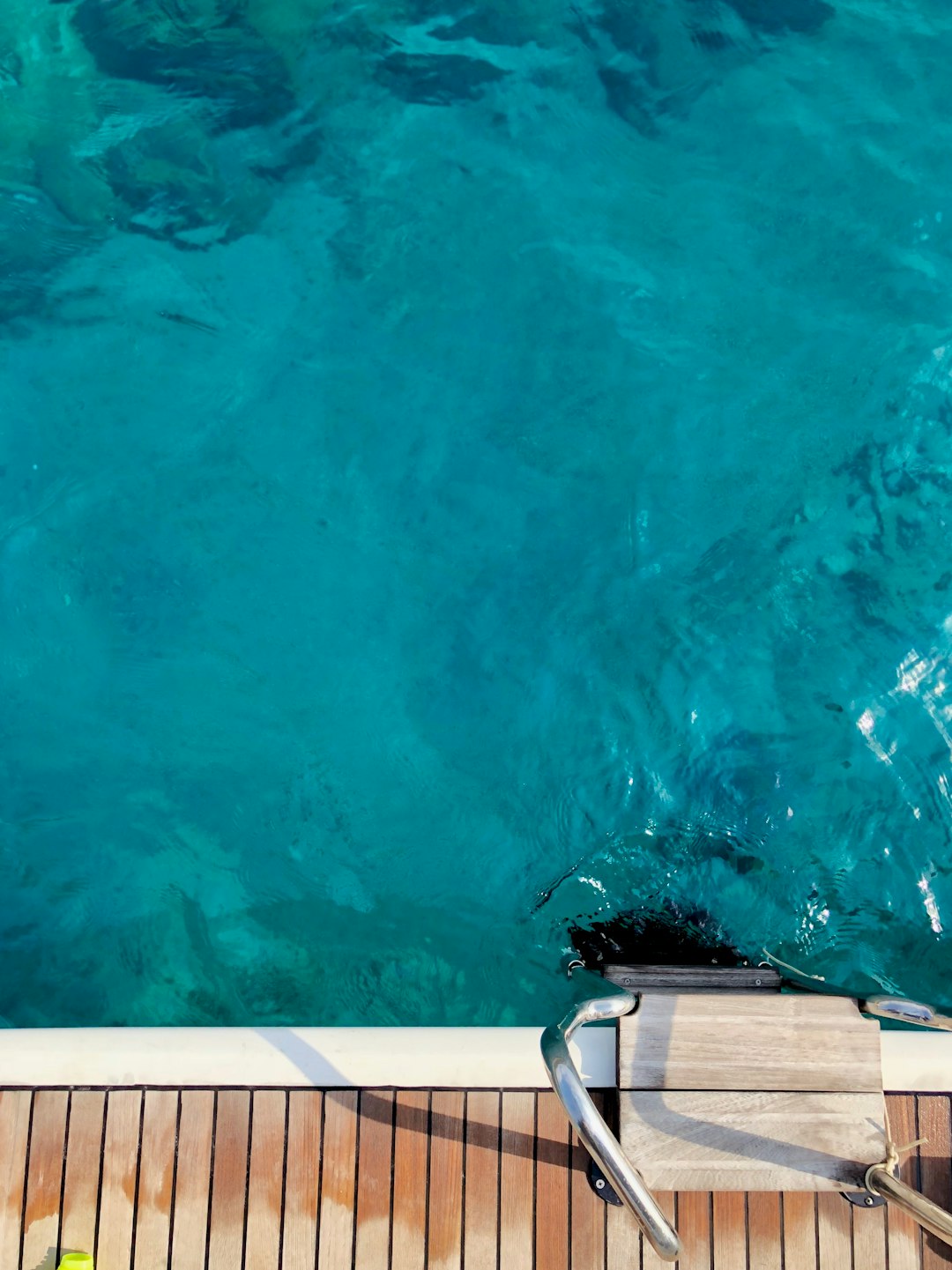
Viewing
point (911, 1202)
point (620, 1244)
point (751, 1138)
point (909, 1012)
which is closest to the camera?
point (911, 1202)

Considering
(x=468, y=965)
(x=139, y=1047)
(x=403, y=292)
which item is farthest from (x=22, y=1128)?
(x=403, y=292)

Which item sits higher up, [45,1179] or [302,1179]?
[302,1179]

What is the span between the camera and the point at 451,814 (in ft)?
12.6

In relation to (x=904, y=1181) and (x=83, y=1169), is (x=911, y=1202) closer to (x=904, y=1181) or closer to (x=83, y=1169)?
(x=904, y=1181)

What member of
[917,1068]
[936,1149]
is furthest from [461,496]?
[936,1149]

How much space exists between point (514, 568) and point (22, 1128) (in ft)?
9.02

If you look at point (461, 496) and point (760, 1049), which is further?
point (461, 496)

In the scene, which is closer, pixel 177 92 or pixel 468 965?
pixel 468 965

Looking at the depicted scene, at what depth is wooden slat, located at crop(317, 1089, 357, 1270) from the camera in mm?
2799

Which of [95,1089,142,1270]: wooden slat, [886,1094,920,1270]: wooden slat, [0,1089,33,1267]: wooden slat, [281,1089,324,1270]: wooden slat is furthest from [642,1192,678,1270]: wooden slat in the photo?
[0,1089,33,1267]: wooden slat

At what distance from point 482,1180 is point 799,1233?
1043 mm

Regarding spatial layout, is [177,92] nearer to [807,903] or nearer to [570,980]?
[570,980]

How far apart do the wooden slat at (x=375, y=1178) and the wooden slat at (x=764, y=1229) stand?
3.86 ft

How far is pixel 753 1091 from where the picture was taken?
267cm
